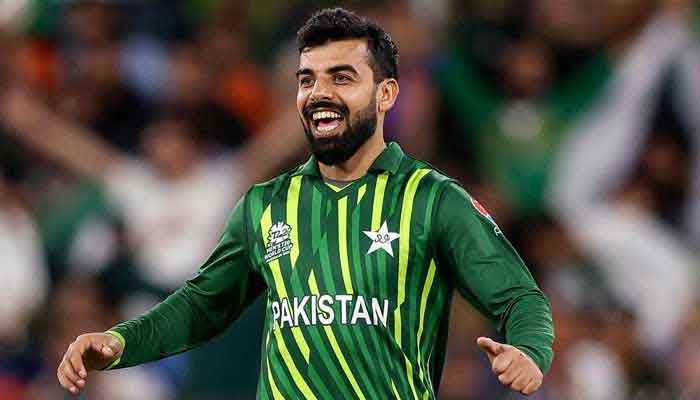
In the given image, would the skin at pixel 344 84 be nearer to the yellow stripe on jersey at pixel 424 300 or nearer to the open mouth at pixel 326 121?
the open mouth at pixel 326 121

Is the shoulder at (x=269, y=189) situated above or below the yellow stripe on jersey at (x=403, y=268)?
above

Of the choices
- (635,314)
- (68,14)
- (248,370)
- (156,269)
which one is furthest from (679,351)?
(68,14)

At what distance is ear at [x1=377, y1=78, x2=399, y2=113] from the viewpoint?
505 cm

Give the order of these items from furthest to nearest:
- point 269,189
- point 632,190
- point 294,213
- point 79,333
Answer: point 632,190
point 79,333
point 269,189
point 294,213

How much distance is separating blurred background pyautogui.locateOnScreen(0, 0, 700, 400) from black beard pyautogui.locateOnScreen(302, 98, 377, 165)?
152 inches

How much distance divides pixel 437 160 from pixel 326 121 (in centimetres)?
442

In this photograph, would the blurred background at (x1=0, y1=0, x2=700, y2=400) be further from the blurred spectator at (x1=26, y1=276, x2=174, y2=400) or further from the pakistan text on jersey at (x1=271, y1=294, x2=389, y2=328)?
the pakistan text on jersey at (x1=271, y1=294, x2=389, y2=328)

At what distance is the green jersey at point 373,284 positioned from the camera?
4.73m

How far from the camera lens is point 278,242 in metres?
4.97

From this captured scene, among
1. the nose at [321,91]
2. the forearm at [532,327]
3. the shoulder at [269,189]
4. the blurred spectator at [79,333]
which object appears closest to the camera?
the forearm at [532,327]

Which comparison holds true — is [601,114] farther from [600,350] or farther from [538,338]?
[538,338]

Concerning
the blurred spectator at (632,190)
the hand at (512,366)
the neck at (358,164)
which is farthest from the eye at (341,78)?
the blurred spectator at (632,190)

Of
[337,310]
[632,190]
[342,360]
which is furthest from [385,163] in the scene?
[632,190]

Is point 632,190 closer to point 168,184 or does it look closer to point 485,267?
point 168,184
